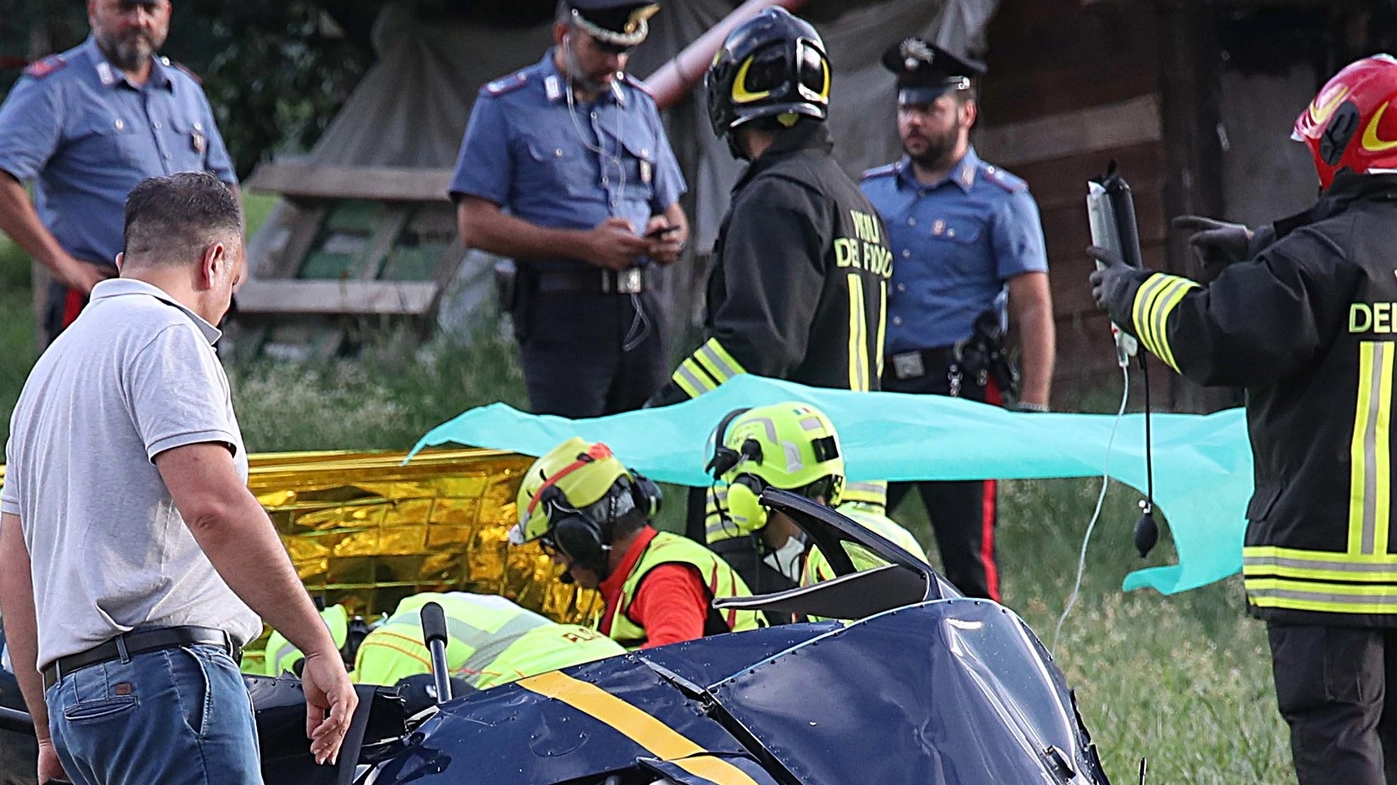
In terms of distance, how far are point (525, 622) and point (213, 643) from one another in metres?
1.36

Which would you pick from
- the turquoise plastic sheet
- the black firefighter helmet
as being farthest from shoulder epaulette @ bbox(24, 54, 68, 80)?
the black firefighter helmet

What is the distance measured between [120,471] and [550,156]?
4.04 meters

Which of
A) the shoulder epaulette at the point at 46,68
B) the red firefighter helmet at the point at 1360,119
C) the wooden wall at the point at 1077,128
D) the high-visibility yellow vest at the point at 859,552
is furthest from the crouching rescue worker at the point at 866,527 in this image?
the wooden wall at the point at 1077,128

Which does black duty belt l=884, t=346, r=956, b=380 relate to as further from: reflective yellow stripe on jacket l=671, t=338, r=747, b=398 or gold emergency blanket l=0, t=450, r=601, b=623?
gold emergency blanket l=0, t=450, r=601, b=623

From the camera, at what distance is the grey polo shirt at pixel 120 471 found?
2.97m

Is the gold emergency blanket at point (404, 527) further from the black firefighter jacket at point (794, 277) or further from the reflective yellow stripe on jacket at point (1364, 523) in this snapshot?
the reflective yellow stripe on jacket at point (1364, 523)

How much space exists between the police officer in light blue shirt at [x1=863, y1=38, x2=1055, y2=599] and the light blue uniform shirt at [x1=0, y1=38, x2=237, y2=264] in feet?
8.95

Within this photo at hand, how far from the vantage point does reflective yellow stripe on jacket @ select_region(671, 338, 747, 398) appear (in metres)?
5.27

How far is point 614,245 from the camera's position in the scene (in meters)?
6.62

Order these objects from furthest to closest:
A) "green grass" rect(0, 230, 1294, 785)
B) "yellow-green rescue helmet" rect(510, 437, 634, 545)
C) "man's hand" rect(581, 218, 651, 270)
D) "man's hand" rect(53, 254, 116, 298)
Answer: "man's hand" rect(581, 218, 651, 270)
"man's hand" rect(53, 254, 116, 298)
"green grass" rect(0, 230, 1294, 785)
"yellow-green rescue helmet" rect(510, 437, 634, 545)

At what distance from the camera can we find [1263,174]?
36.3 ft

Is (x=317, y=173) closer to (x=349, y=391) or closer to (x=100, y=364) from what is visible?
(x=349, y=391)

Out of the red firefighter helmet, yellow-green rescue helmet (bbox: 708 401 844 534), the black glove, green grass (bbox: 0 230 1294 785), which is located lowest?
green grass (bbox: 0 230 1294 785)

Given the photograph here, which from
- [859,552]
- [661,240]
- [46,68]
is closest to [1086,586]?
[661,240]
